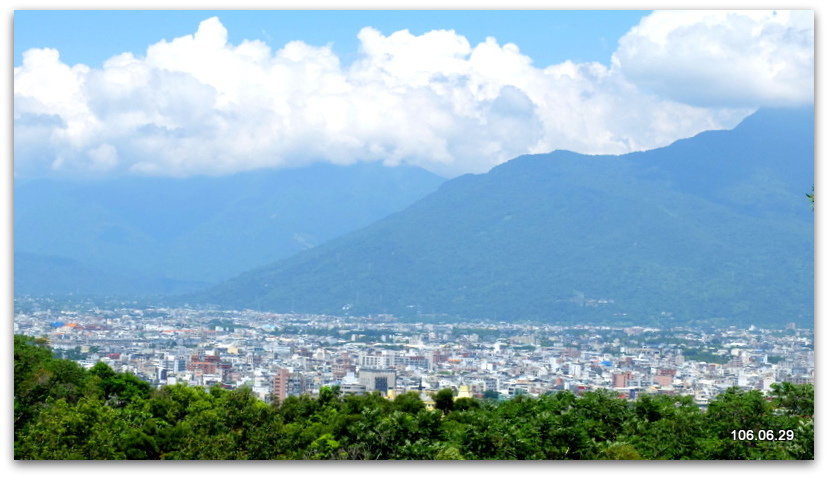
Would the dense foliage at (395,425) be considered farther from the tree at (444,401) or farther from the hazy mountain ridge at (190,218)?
the hazy mountain ridge at (190,218)

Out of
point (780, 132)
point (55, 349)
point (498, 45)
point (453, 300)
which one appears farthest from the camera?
point (453, 300)

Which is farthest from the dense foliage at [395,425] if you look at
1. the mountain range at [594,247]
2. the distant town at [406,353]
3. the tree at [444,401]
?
the mountain range at [594,247]

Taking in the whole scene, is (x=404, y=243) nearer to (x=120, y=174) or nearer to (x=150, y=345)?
(x=150, y=345)

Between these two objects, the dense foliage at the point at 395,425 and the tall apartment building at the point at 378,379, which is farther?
the tall apartment building at the point at 378,379

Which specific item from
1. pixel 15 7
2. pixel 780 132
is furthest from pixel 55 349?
pixel 780 132

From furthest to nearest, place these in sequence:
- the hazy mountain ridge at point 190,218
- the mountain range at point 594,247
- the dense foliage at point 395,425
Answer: the mountain range at point 594,247 < the hazy mountain ridge at point 190,218 < the dense foliage at point 395,425

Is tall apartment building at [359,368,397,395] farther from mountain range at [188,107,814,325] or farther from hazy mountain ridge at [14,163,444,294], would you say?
hazy mountain ridge at [14,163,444,294]
